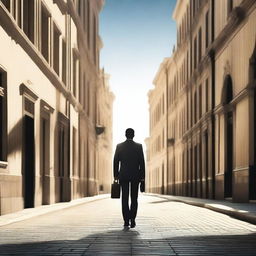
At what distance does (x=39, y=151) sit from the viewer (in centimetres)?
1892

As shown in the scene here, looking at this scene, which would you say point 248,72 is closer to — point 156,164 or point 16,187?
point 16,187

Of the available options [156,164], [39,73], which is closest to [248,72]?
[39,73]

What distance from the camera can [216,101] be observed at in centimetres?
2664

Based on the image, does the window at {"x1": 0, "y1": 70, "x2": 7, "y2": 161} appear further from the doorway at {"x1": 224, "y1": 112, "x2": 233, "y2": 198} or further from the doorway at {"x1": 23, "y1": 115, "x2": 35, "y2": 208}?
the doorway at {"x1": 224, "y1": 112, "x2": 233, "y2": 198}

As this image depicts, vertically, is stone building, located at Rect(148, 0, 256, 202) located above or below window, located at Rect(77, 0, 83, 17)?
below

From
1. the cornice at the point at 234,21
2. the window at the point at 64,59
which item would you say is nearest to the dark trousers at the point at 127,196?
the cornice at the point at 234,21

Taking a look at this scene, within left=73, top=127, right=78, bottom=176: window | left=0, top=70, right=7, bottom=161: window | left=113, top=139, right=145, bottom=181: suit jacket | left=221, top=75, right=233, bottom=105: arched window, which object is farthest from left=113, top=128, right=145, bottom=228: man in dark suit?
left=73, top=127, right=78, bottom=176: window

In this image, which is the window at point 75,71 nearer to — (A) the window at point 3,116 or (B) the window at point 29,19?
(B) the window at point 29,19

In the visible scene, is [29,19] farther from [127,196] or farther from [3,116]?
[127,196]

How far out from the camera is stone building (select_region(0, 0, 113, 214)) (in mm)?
14609

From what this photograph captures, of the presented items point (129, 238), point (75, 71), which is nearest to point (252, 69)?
point (129, 238)

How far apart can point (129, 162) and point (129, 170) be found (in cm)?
15

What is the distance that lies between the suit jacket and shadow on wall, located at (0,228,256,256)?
5.04 ft

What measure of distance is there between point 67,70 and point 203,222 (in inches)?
597
